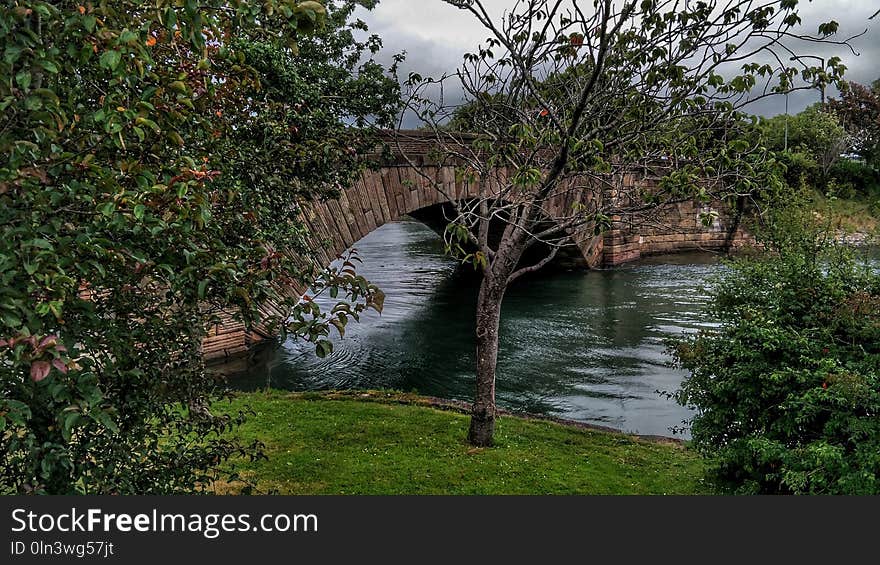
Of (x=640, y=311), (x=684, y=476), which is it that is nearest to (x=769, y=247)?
(x=684, y=476)

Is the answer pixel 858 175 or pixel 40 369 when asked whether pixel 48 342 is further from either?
pixel 858 175

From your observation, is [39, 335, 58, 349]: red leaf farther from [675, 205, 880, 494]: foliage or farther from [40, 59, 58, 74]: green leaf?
[675, 205, 880, 494]: foliage

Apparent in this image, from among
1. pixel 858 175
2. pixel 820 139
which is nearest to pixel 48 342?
pixel 820 139

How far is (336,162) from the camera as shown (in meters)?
8.52

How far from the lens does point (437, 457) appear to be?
748 cm

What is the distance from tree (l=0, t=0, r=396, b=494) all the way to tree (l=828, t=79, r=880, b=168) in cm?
5027

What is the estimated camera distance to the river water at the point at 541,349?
1266 centimetres

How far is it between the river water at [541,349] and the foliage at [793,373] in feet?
3.09

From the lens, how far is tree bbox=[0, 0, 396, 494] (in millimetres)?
2324

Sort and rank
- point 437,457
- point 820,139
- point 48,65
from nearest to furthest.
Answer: point 48,65 < point 437,457 < point 820,139

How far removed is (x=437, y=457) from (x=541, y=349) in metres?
9.57

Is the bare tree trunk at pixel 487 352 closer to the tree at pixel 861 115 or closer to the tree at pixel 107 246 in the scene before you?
the tree at pixel 107 246

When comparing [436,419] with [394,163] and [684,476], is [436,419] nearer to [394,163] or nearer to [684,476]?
[684,476]

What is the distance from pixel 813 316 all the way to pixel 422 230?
172 ft
